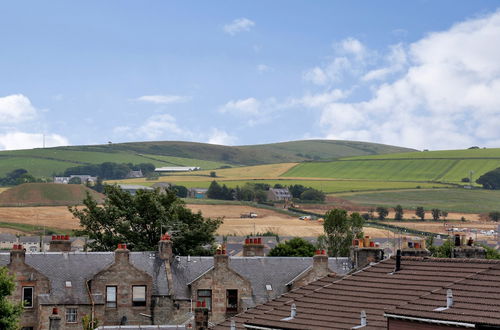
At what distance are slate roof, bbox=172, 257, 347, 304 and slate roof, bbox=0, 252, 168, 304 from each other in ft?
3.63

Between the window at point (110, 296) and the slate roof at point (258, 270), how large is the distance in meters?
3.64

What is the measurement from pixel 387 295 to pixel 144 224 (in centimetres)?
5252

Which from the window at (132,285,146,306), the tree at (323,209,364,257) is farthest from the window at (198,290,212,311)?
the tree at (323,209,364,257)

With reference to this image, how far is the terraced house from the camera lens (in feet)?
199

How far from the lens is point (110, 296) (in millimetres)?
61031

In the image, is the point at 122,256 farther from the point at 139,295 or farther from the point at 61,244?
the point at 61,244

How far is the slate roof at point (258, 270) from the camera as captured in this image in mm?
62562

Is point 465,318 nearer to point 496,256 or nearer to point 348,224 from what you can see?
point 496,256

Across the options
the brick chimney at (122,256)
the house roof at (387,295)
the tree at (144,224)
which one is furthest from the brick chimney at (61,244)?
the house roof at (387,295)

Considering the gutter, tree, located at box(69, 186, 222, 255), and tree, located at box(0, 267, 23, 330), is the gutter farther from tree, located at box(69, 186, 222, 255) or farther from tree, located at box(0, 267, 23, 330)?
tree, located at box(69, 186, 222, 255)

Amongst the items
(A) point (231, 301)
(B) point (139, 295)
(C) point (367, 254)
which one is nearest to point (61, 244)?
(B) point (139, 295)

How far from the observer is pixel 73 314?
2389 inches

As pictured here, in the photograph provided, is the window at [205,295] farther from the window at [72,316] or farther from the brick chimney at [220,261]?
the window at [72,316]

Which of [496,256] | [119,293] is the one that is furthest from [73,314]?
[496,256]
